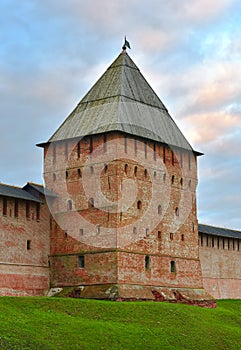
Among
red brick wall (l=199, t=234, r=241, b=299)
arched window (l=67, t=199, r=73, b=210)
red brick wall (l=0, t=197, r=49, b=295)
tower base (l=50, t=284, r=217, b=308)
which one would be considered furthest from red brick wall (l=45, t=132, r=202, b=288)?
red brick wall (l=199, t=234, r=241, b=299)

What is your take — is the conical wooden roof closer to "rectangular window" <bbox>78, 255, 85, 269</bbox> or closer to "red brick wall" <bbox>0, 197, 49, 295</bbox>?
"red brick wall" <bbox>0, 197, 49, 295</bbox>

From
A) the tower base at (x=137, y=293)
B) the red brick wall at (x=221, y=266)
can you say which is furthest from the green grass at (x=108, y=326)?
the red brick wall at (x=221, y=266)

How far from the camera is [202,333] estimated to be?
1308 inches

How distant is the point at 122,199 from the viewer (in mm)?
40219

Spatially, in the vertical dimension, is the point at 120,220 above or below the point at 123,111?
below

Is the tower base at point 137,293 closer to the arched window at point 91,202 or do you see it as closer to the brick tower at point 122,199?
the brick tower at point 122,199

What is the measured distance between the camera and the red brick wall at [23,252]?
127 feet

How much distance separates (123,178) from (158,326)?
390 inches

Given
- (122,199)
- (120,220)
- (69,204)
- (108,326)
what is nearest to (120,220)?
(120,220)

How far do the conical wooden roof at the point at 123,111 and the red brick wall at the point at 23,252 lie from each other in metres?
5.08

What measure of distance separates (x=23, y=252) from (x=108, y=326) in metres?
10.2

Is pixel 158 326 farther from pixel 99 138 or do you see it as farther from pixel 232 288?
pixel 232 288

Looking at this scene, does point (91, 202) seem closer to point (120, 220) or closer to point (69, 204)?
point (69, 204)

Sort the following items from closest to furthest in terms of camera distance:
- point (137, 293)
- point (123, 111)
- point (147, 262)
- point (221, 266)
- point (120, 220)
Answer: point (137, 293)
point (120, 220)
point (147, 262)
point (123, 111)
point (221, 266)
